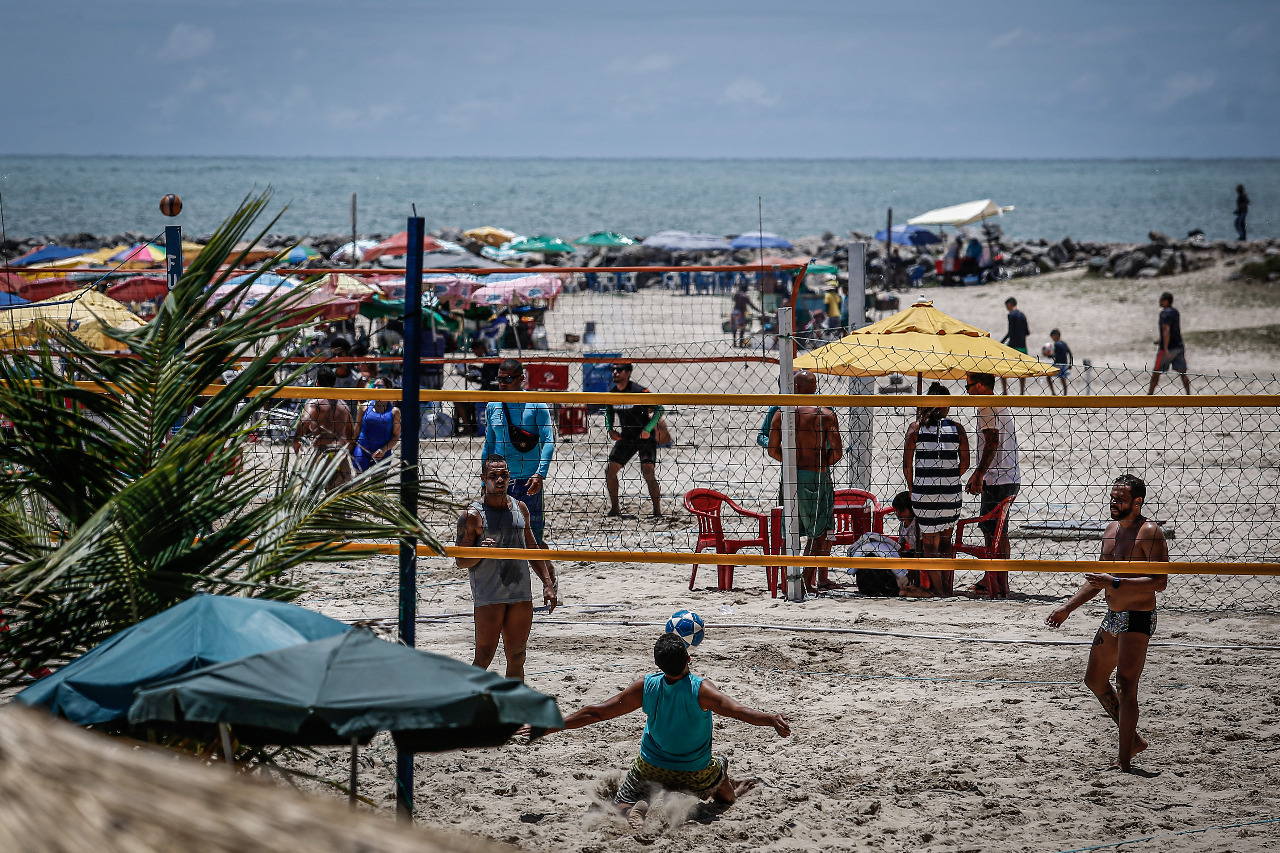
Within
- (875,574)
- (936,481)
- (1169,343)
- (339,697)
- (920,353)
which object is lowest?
(875,574)

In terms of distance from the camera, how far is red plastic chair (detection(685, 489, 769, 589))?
8344 mm

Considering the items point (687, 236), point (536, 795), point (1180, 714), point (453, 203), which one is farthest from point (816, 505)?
point (453, 203)

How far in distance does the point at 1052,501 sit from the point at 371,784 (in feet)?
24.7

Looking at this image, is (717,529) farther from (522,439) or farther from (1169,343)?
(1169,343)

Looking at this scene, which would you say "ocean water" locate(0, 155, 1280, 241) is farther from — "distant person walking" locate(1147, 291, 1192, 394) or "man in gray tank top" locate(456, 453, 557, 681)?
"man in gray tank top" locate(456, 453, 557, 681)

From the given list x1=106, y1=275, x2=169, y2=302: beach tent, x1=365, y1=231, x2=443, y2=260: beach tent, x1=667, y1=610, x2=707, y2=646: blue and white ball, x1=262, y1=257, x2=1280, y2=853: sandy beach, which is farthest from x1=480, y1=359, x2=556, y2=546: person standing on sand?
x1=365, y1=231, x2=443, y2=260: beach tent

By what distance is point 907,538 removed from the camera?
831 cm

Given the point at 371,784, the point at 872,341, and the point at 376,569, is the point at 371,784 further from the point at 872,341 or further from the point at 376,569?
the point at 872,341

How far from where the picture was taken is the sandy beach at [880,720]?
5039 millimetres

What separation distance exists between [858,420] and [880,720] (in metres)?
3.19

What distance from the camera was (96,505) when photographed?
13.4ft

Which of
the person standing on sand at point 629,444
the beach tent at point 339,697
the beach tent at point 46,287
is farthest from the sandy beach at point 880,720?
the beach tent at point 46,287

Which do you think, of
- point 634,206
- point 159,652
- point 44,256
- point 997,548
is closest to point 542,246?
point 44,256

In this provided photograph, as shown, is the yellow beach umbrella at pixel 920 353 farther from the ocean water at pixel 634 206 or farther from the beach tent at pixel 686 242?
the ocean water at pixel 634 206
